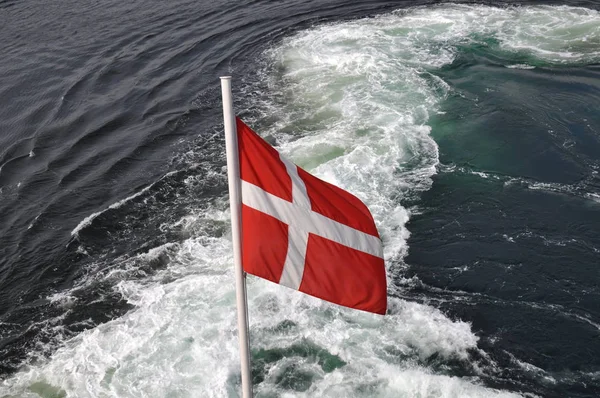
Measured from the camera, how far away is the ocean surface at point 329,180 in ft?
31.0

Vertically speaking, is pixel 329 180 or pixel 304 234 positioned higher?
pixel 304 234

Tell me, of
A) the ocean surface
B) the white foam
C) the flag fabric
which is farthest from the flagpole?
the white foam

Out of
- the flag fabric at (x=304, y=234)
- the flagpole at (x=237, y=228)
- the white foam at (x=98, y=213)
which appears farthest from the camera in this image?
the white foam at (x=98, y=213)

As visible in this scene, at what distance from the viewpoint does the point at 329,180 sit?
44.8 ft

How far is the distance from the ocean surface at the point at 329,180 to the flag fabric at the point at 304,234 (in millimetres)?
3864

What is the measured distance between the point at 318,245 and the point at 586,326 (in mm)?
6724

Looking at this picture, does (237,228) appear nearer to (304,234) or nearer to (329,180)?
(304,234)

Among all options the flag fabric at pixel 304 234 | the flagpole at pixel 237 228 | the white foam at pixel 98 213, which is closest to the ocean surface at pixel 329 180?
the white foam at pixel 98 213

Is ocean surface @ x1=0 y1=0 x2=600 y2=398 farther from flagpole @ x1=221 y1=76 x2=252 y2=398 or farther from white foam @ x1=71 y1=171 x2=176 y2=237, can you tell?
flagpole @ x1=221 y1=76 x2=252 y2=398

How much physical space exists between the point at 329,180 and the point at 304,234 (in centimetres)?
832

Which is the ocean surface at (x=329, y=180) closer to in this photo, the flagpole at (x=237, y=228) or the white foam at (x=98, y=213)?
the white foam at (x=98, y=213)

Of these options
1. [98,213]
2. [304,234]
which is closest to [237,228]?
[304,234]

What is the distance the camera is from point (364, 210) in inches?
229

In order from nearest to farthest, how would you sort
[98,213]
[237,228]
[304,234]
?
[237,228] → [304,234] → [98,213]
